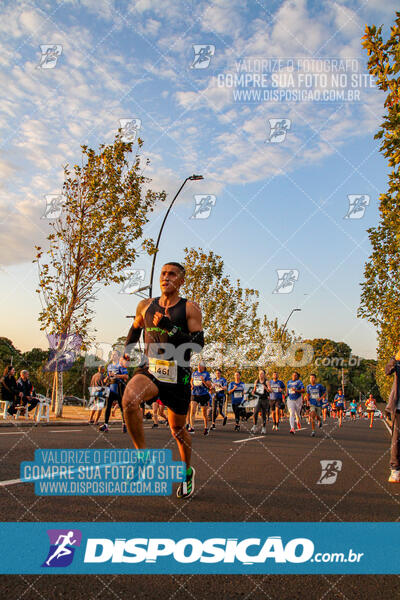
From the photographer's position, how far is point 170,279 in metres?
4.95

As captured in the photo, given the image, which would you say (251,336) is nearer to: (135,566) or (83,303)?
(83,303)

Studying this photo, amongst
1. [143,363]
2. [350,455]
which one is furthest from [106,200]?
[143,363]

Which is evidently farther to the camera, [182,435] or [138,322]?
[138,322]

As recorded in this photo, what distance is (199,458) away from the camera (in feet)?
25.8

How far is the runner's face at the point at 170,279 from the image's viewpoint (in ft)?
16.2

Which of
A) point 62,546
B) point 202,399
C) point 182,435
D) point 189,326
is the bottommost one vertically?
point 62,546

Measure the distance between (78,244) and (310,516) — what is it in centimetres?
1860

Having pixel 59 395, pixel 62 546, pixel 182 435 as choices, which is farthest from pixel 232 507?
pixel 59 395

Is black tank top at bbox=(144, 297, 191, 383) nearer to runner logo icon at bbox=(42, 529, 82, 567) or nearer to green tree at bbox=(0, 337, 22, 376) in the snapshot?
runner logo icon at bbox=(42, 529, 82, 567)

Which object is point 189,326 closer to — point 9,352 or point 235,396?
point 235,396

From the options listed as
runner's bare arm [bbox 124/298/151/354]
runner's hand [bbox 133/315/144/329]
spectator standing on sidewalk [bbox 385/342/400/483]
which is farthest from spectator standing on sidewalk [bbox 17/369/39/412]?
spectator standing on sidewalk [bbox 385/342/400/483]

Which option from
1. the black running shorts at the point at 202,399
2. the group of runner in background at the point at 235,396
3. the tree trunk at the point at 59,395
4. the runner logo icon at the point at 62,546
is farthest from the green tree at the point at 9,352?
the runner logo icon at the point at 62,546

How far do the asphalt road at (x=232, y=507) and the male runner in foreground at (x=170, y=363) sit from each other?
0.57m

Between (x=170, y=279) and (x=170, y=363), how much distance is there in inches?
32.2
